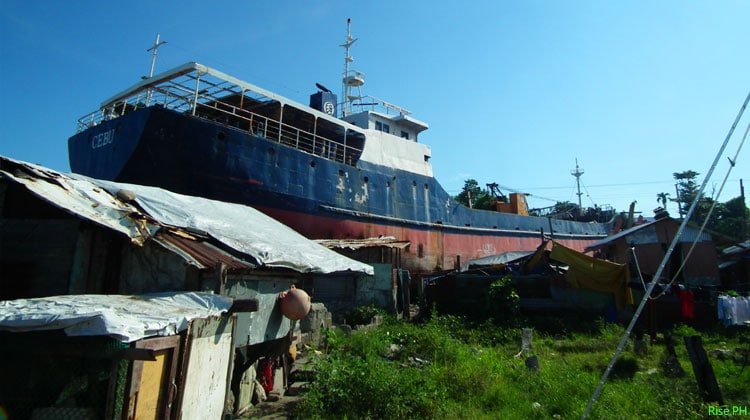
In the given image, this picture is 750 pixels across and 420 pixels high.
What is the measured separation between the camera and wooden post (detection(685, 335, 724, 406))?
500 centimetres

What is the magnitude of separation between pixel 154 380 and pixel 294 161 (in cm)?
1093

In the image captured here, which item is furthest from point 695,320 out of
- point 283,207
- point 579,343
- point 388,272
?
point 283,207

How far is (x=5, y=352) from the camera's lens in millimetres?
3041

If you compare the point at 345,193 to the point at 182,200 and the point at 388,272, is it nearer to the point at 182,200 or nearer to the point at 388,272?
the point at 388,272

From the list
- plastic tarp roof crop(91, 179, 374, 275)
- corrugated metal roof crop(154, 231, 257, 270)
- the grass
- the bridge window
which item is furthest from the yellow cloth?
the bridge window

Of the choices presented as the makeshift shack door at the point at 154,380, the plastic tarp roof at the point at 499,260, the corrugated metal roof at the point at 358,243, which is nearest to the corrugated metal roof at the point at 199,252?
the makeshift shack door at the point at 154,380

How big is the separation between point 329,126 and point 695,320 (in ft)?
40.5

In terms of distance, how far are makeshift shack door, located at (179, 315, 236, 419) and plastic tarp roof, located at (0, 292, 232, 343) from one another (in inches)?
14.2

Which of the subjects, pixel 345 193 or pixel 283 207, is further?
pixel 345 193

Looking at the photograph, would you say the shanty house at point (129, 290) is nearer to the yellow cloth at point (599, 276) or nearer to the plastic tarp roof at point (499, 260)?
the yellow cloth at point (599, 276)

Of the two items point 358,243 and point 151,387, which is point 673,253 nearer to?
point 358,243

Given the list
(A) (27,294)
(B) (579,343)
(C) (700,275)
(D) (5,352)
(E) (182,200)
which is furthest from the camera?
(C) (700,275)

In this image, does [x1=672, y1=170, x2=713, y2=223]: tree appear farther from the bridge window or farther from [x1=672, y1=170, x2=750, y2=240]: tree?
the bridge window

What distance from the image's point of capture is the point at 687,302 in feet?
34.7
